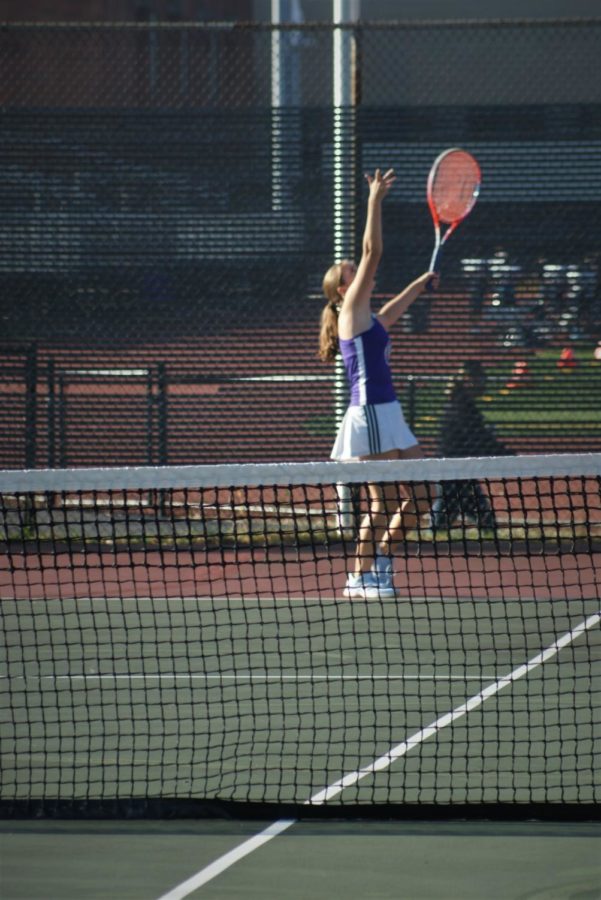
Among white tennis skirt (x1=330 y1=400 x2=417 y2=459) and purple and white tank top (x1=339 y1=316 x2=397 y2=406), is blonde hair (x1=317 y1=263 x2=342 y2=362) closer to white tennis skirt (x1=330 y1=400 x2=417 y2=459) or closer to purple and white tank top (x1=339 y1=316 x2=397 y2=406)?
purple and white tank top (x1=339 y1=316 x2=397 y2=406)

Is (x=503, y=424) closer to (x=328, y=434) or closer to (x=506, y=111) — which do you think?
(x=328, y=434)

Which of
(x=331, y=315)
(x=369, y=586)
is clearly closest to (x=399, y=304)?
(x=331, y=315)

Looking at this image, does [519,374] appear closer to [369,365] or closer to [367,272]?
[369,365]

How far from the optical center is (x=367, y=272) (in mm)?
6863

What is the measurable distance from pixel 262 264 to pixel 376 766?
4.98 meters

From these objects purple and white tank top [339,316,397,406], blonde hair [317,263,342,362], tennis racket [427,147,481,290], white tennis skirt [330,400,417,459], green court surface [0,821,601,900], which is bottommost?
green court surface [0,821,601,900]

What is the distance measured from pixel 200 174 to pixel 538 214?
6.70 ft

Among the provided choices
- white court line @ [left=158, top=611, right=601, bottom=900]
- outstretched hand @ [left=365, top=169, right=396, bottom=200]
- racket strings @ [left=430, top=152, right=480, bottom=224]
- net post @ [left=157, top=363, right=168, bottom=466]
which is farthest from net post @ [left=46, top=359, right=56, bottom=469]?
white court line @ [left=158, top=611, right=601, bottom=900]

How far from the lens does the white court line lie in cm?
349

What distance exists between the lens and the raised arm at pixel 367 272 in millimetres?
6574

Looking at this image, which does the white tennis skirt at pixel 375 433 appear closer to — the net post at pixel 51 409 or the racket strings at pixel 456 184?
the racket strings at pixel 456 184

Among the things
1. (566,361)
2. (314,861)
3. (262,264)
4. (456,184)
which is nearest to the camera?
(314,861)

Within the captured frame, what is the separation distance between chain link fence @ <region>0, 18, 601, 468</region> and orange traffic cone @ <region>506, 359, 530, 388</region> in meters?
0.05

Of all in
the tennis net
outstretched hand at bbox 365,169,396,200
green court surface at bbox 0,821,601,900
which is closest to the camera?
green court surface at bbox 0,821,601,900
